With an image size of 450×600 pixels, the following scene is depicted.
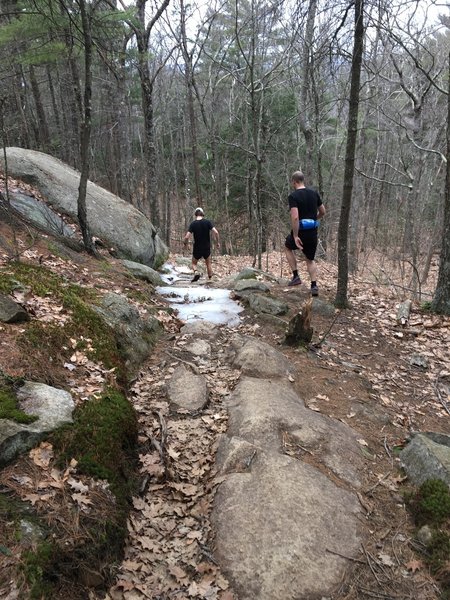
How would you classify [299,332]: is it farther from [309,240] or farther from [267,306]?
[309,240]

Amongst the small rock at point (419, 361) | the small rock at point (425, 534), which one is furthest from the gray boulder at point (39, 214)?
the small rock at point (425, 534)

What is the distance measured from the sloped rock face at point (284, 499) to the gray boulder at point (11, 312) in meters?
2.41

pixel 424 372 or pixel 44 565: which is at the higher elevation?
pixel 44 565

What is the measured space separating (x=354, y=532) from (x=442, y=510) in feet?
2.48

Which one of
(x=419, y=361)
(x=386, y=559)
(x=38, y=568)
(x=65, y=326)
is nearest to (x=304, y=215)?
(x=419, y=361)

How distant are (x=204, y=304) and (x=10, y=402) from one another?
199 inches

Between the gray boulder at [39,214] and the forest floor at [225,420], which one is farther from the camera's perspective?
the gray boulder at [39,214]

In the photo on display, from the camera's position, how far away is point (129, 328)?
17.9 feet

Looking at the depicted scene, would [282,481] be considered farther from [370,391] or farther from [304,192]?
[304,192]

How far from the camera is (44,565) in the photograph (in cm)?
214

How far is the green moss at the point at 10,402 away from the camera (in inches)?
112

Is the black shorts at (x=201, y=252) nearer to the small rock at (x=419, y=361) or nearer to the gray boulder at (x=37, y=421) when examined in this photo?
the small rock at (x=419, y=361)

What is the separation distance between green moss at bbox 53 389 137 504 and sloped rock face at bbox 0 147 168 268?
6.61 metres

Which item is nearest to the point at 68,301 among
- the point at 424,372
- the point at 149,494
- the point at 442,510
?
the point at 149,494
